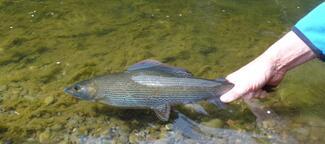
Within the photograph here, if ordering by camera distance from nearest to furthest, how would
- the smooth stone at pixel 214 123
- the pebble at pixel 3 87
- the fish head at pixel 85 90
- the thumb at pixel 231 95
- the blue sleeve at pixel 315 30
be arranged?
the blue sleeve at pixel 315 30 → the fish head at pixel 85 90 → the thumb at pixel 231 95 → the smooth stone at pixel 214 123 → the pebble at pixel 3 87

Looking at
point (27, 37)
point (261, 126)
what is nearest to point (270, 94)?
point (261, 126)

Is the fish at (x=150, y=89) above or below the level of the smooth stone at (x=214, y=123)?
above

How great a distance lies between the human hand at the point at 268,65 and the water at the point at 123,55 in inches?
12.7

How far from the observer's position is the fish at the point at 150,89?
3318 mm

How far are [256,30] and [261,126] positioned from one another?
1.96m

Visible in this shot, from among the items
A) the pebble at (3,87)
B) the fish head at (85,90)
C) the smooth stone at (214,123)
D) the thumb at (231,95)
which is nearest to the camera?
the fish head at (85,90)

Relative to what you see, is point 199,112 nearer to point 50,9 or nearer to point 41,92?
point 41,92

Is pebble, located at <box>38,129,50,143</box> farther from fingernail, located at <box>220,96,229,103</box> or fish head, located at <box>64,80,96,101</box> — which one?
fingernail, located at <box>220,96,229,103</box>

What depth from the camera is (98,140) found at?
3.32 m

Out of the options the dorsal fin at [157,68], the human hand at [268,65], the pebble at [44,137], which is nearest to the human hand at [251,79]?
the human hand at [268,65]

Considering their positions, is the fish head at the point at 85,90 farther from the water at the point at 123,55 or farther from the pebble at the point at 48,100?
the pebble at the point at 48,100

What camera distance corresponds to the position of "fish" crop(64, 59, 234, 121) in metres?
3.32

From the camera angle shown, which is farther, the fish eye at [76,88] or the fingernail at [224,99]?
the fingernail at [224,99]

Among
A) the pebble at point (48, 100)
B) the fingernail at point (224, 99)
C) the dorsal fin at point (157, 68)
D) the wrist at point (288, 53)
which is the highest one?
the wrist at point (288, 53)
